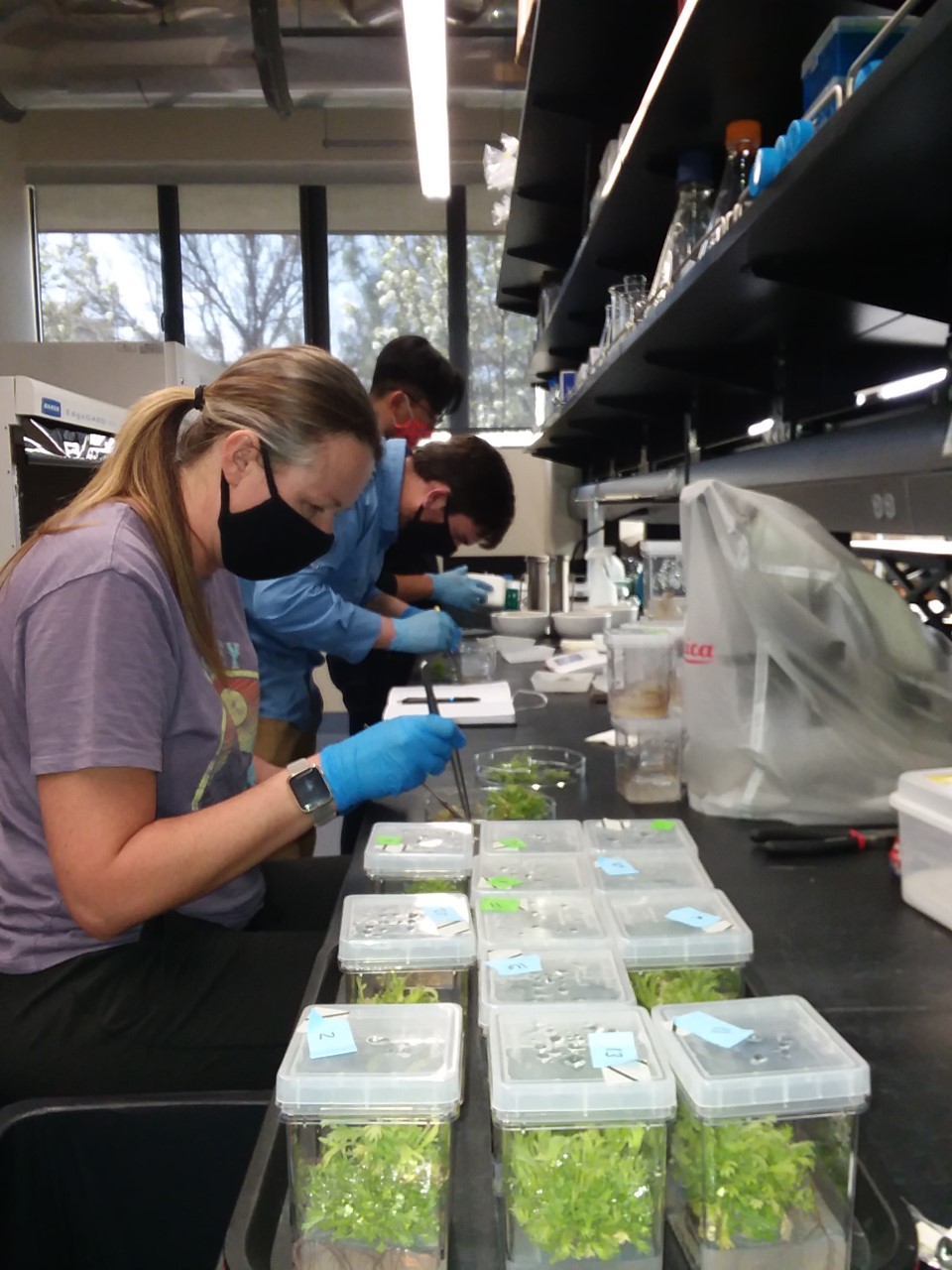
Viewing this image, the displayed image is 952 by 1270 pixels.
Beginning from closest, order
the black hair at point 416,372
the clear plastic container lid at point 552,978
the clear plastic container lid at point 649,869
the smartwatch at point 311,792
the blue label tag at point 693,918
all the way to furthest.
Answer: the clear plastic container lid at point 552,978 → the blue label tag at point 693,918 → the clear plastic container lid at point 649,869 → the smartwatch at point 311,792 → the black hair at point 416,372

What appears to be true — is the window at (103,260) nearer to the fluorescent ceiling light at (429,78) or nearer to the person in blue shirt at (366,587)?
the fluorescent ceiling light at (429,78)

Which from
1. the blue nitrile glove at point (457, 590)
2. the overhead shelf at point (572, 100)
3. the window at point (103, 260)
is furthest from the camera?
the window at point (103, 260)

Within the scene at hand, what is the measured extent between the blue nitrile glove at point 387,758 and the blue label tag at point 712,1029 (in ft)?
2.08

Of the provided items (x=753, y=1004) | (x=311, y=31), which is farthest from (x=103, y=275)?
(x=753, y=1004)

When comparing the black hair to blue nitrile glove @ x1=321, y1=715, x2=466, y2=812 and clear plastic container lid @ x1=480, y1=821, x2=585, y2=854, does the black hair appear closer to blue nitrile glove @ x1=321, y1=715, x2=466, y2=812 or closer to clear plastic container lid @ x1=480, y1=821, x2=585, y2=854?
blue nitrile glove @ x1=321, y1=715, x2=466, y2=812

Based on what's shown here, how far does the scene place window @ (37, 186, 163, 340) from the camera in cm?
575

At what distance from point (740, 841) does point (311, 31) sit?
4400mm

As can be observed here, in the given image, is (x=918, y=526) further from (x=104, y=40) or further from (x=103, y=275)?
(x=103, y=275)

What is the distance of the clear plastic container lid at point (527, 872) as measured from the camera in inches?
33.8

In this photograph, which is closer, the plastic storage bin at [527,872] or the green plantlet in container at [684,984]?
the green plantlet in container at [684,984]

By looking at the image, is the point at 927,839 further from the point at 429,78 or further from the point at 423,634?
the point at 429,78

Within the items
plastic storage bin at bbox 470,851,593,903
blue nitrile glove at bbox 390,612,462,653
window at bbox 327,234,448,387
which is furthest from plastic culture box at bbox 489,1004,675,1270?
window at bbox 327,234,448,387

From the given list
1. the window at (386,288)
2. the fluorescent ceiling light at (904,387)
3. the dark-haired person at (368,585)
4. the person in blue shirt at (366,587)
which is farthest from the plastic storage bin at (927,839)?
the window at (386,288)

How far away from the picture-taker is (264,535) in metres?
1.32
